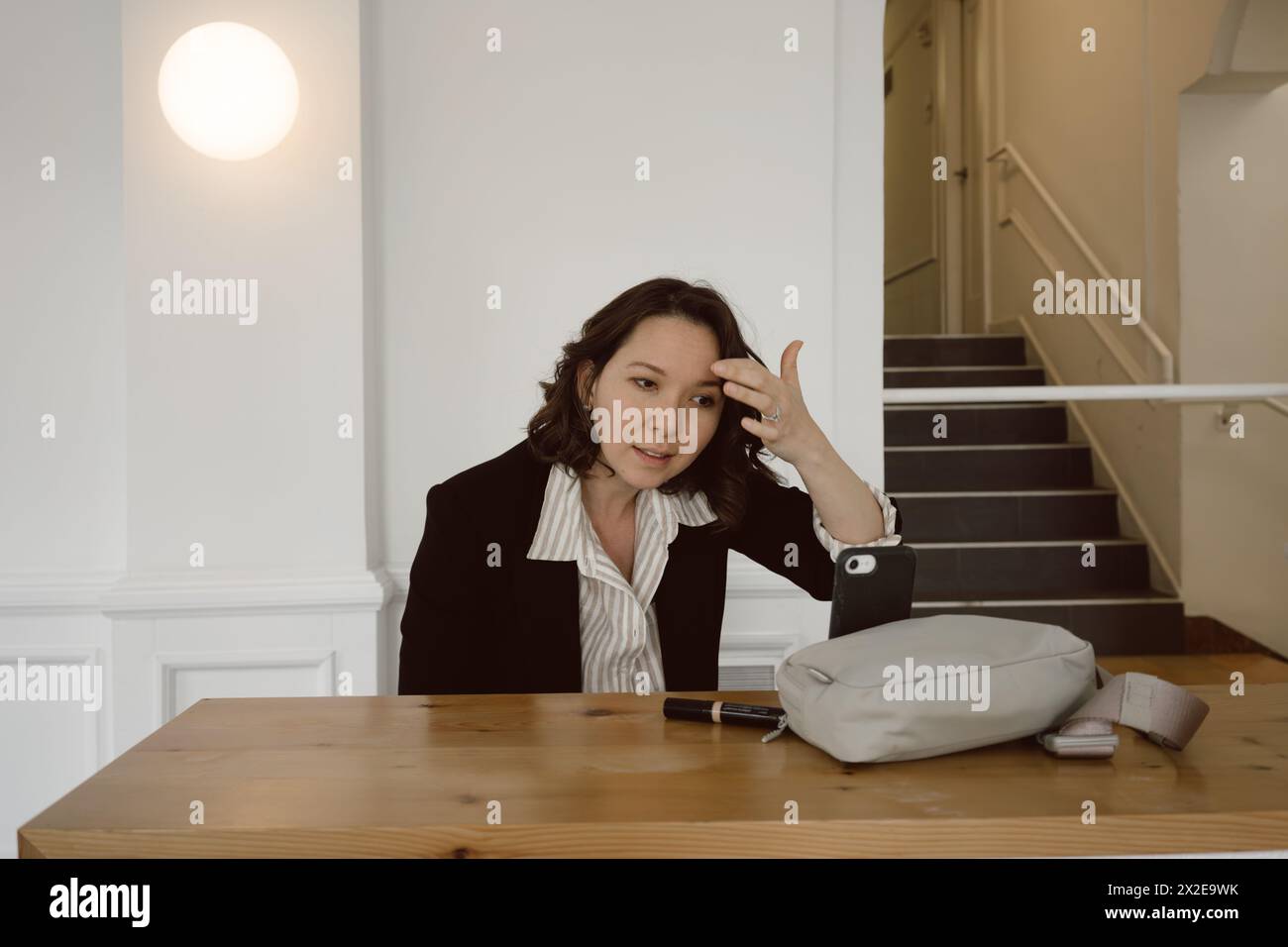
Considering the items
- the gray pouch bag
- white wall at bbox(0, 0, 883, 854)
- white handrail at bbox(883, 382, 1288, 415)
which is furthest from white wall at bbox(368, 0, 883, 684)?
the gray pouch bag

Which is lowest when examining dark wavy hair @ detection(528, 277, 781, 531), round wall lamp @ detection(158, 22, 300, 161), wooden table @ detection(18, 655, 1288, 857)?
wooden table @ detection(18, 655, 1288, 857)

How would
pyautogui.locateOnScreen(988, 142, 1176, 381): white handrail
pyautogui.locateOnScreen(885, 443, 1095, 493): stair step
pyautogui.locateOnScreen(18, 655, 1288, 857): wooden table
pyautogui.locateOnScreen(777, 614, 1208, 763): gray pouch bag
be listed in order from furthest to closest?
pyautogui.locateOnScreen(885, 443, 1095, 493): stair step
pyautogui.locateOnScreen(988, 142, 1176, 381): white handrail
pyautogui.locateOnScreen(777, 614, 1208, 763): gray pouch bag
pyautogui.locateOnScreen(18, 655, 1288, 857): wooden table

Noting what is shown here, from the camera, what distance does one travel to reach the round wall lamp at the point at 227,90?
6.79 feet

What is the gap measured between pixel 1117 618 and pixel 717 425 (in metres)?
3.07

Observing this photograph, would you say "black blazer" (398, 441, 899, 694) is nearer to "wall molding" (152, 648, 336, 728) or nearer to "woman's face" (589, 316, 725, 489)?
"woman's face" (589, 316, 725, 489)

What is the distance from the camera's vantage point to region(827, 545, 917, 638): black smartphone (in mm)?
1039

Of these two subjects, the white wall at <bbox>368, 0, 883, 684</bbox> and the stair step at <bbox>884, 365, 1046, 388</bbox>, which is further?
the stair step at <bbox>884, 365, 1046, 388</bbox>

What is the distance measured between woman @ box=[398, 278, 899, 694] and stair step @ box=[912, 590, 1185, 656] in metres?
2.55

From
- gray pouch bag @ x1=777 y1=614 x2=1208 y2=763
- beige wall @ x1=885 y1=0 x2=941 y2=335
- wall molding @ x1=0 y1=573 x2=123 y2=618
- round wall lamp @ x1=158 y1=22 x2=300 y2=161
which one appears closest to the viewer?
gray pouch bag @ x1=777 y1=614 x2=1208 y2=763

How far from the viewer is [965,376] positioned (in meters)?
5.35
